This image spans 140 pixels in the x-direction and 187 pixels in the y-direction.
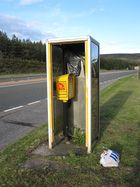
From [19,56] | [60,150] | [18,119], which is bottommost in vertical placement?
[18,119]

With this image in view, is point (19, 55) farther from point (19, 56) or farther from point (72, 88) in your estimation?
point (72, 88)

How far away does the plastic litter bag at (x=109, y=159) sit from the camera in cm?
524

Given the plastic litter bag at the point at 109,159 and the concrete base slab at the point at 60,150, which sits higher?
the plastic litter bag at the point at 109,159

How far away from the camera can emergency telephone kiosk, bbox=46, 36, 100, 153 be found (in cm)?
595

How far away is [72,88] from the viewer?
21.2 ft

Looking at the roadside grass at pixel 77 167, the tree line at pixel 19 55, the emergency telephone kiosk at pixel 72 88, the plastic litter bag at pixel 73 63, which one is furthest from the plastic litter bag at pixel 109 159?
the tree line at pixel 19 55

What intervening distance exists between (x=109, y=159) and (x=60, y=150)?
1.13 m

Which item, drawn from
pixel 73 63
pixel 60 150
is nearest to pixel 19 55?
pixel 73 63

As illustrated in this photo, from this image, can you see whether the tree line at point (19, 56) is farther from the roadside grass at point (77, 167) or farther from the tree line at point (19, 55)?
the roadside grass at point (77, 167)

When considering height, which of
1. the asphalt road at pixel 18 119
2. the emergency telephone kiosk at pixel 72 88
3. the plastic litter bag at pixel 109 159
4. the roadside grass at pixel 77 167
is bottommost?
the asphalt road at pixel 18 119

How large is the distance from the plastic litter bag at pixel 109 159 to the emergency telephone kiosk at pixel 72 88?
0.60 m

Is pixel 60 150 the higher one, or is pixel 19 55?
pixel 19 55

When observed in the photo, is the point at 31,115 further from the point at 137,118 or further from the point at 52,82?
the point at 52,82

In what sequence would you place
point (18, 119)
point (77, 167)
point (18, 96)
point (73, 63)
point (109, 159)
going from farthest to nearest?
1. point (18, 96)
2. point (18, 119)
3. point (73, 63)
4. point (109, 159)
5. point (77, 167)
